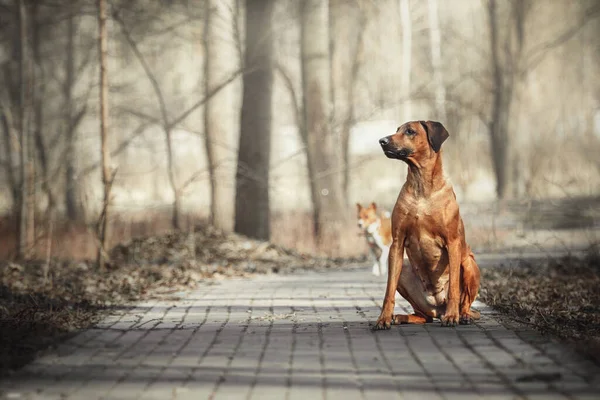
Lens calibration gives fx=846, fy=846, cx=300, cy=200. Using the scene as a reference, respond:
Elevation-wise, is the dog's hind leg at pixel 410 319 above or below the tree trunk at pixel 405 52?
below

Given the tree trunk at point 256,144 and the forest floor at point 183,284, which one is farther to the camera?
the tree trunk at point 256,144

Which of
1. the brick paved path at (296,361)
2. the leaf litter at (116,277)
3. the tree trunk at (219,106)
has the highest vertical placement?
the tree trunk at (219,106)

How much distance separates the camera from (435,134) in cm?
733

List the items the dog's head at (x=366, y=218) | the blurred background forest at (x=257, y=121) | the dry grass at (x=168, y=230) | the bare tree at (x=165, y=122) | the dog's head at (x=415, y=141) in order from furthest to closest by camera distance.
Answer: the dry grass at (x=168, y=230)
the blurred background forest at (x=257, y=121)
the bare tree at (x=165, y=122)
the dog's head at (x=366, y=218)
the dog's head at (x=415, y=141)

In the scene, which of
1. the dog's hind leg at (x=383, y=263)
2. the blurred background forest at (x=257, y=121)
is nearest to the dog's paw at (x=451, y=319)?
the blurred background forest at (x=257, y=121)

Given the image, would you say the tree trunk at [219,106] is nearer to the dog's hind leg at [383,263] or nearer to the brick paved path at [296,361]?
the dog's hind leg at [383,263]

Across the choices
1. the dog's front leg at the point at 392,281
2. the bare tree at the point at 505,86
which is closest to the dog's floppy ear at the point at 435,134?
the dog's front leg at the point at 392,281

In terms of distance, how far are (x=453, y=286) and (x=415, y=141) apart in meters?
1.30

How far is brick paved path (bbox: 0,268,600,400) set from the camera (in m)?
5.10

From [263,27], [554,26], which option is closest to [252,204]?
[263,27]

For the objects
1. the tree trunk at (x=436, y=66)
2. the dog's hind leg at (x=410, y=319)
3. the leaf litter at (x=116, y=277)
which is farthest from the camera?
the tree trunk at (x=436, y=66)

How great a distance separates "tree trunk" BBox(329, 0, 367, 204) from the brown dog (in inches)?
777

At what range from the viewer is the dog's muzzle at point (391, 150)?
23.4 ft

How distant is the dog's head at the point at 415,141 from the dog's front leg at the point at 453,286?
2.70ft
